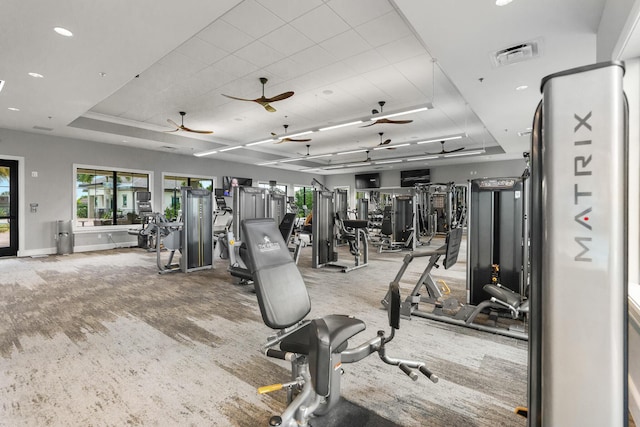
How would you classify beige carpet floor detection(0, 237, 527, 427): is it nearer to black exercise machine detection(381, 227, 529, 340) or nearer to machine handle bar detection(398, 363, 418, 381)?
black exercise machine detection(381, 227, 529, 340)

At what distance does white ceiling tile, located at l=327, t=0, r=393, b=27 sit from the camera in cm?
327

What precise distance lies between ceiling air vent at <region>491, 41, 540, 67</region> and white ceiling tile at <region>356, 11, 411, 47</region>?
107cm

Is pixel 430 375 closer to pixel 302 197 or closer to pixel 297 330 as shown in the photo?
pixel 297 330

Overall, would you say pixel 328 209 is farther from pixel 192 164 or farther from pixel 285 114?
pixel 192 164

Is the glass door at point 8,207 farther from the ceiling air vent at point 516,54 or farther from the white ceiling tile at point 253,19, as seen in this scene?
the ceiling air vent at point 516,54

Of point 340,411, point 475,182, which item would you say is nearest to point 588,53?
point 475,182

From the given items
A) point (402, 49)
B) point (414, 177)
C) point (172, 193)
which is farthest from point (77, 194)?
point (414, 177)

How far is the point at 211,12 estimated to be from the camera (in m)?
3.03

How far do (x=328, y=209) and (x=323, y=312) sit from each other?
293cm

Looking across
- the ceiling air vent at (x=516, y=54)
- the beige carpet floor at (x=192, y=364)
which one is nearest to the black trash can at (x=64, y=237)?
the beige carpet floor at (x=192, y=364)

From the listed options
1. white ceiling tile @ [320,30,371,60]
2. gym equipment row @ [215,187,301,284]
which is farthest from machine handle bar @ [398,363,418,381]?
white ceiling tile @ [320,30,371,60]

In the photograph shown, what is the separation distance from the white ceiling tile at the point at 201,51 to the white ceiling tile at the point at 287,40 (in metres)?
0.74

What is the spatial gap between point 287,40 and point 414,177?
11521 millimetres

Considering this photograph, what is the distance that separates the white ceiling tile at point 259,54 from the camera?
164 inches
